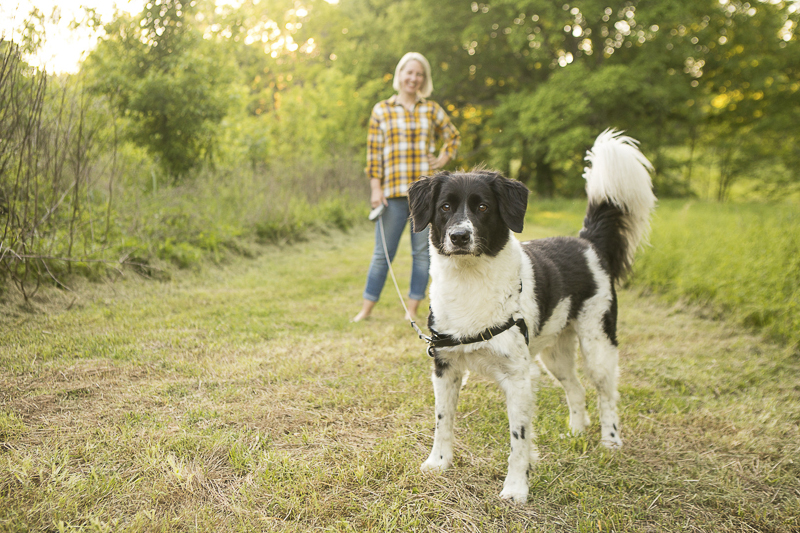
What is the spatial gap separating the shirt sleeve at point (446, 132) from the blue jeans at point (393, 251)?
705 millimetres

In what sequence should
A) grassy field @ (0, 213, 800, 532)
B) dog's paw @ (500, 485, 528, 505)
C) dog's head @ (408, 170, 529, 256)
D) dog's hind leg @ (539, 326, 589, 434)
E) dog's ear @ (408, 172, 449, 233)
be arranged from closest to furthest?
grassy field @ (0, 213, 800, 532) → dog's paw @ (500, 485, 528, 505) → dog's head @ (408, 170, 529, 256) → dog's ear @ (408, 172, 449, 233) → dog's hind leg @ (539, 326, 589, 434)

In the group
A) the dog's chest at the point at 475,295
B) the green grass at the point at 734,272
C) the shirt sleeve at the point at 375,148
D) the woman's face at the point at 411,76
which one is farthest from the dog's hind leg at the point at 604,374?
the woman's face at the point at 411,76

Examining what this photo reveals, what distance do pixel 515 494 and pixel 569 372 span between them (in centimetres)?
100

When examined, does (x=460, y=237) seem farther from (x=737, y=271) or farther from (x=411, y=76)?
(x=737, y=271)

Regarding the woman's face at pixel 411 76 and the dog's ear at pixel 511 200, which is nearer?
the dog's ear at pixel 511 200

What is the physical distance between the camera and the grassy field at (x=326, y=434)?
208cm

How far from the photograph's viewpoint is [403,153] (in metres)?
4.77

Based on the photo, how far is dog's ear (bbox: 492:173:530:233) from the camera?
247 cm

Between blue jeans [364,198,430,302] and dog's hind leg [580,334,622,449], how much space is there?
2.19 meters

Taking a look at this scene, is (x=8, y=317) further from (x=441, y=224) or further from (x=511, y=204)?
(x=511, y=204)

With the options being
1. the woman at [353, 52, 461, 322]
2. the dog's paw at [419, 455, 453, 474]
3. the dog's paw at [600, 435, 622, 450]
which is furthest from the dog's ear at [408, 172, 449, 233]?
the woman at [353, 52, 461, 322]

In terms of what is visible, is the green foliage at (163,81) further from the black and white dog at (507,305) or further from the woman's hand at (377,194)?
the black and white dog at (507,305)

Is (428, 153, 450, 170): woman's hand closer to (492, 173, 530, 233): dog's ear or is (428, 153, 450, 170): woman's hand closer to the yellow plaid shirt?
the yellow plaid shirt

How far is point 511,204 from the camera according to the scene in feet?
8.18
